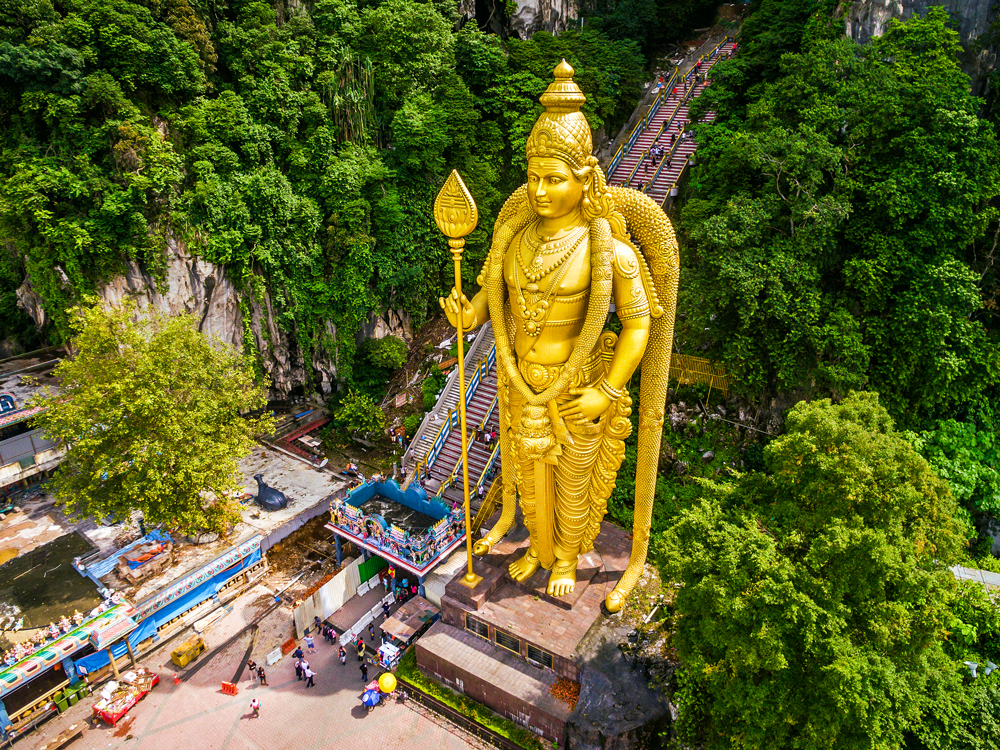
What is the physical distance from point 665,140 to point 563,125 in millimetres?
17579

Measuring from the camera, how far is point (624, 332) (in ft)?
33.8

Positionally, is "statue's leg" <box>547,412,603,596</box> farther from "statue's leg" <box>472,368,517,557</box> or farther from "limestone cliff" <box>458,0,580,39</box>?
"limestone cliff" <box>458,0,580,39</box>

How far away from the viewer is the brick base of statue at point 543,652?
1088 centimetres

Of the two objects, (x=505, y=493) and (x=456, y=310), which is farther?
(x=505, y=493)

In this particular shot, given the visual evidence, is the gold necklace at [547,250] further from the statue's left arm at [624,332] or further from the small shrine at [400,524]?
the small shrine at [400,524]

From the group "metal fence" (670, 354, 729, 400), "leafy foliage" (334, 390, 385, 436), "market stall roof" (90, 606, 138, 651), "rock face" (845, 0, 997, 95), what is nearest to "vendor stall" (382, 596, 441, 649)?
"market stall roof" (90, 606, 138, 651)

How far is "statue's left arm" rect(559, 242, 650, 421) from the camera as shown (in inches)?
399

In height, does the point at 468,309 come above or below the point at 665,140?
below

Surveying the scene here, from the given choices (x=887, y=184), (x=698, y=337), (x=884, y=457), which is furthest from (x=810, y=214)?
(x=884, y=457)

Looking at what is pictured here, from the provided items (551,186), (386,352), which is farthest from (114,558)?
(551,186)

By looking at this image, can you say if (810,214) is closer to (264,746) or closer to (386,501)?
(386,501)

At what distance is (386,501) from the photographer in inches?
661

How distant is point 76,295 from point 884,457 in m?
21.3

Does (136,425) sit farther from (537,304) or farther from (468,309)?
(537,304)
